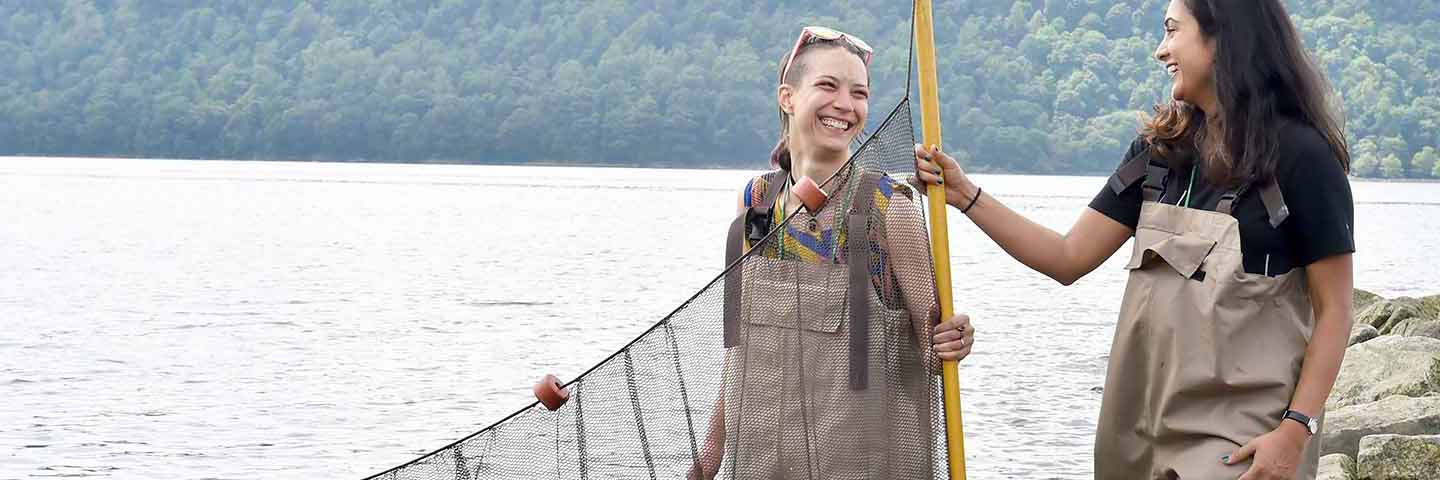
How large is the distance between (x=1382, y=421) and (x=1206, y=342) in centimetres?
584

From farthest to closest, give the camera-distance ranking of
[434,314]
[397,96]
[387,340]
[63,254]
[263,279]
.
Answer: [397,96], [63,254], [263,279], [434,314], [387,340]

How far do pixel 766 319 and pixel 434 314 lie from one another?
24123 millimetres

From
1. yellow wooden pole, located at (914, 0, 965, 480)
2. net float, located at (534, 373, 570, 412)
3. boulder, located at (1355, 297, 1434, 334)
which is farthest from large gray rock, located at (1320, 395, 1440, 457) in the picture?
boulder, located at (1355, 297, 1434, 334)

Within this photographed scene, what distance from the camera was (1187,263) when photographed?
3.61 m

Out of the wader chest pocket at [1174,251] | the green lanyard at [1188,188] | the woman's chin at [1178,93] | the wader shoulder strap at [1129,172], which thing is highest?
the woman's chin at [1178,93]

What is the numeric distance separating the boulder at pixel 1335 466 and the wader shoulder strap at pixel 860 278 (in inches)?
175

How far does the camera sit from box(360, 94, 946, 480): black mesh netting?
3787 mm

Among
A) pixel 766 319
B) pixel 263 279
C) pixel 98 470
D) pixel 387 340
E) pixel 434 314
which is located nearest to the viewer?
pixel 766 319

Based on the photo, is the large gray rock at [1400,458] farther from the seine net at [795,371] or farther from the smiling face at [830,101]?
the smiling face at [830,101]

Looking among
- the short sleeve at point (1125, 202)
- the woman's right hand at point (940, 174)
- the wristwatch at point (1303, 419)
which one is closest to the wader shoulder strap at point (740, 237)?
the woman's right hand at point (940, 174)

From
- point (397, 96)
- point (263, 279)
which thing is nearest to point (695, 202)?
point (397, 96)

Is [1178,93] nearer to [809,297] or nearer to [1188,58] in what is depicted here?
[1188,58]

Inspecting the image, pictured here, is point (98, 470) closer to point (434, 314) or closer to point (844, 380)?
point (844, 380)

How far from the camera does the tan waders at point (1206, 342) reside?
11.7 feet
